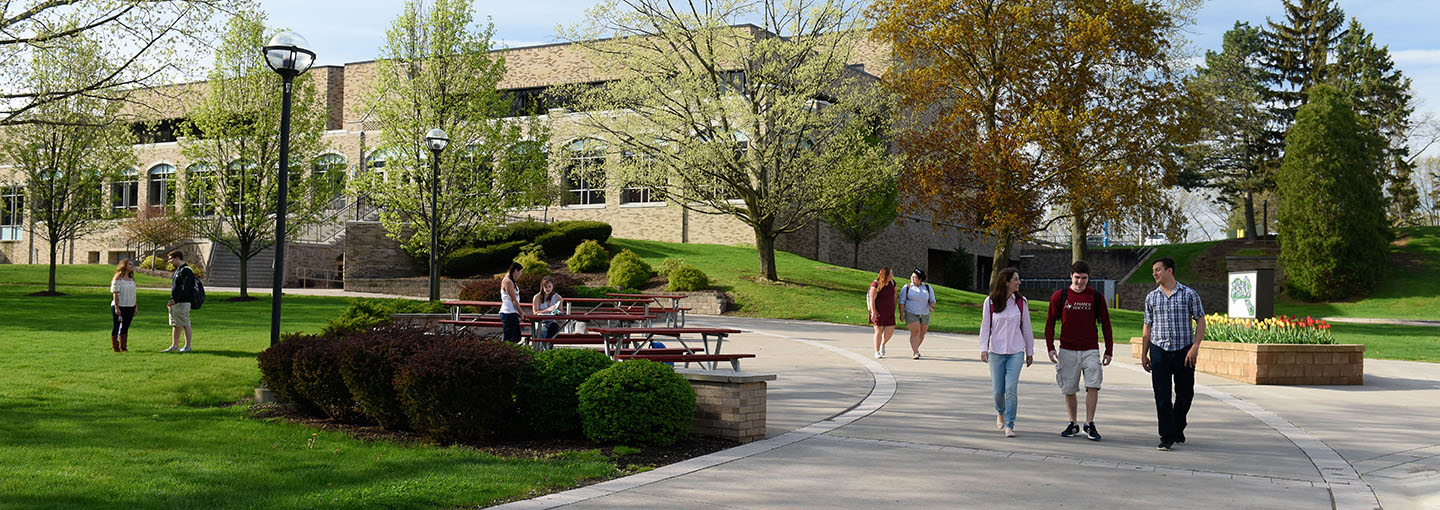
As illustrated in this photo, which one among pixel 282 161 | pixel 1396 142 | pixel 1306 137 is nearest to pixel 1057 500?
pixel 282 161

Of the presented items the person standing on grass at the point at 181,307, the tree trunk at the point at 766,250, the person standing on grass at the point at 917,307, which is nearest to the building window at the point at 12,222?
the tree trunk at the point at 766,250

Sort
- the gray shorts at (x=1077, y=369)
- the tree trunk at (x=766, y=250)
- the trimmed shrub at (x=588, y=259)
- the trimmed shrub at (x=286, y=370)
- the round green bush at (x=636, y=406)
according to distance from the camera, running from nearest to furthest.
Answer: the round green bush at (x=636, y=406)
the gray shorts at (x=1077, y=369)
the trimmed shrub at (x=286, y=370)
the tree trunk at (x=766, y=250)
the trimmed shrub at (x=588, y=259)

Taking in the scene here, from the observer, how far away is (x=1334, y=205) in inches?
1692

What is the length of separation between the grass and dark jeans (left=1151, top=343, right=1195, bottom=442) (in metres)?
14.4

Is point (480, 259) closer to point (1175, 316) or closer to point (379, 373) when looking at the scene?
point (379, 373)

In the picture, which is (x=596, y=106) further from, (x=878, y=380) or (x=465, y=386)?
(x=465, y=386)

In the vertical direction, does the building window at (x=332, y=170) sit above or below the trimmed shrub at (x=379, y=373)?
above

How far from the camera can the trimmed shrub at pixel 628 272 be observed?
29.8 m

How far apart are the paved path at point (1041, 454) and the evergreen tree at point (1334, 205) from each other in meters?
33.5

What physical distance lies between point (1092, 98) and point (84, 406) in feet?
93.3

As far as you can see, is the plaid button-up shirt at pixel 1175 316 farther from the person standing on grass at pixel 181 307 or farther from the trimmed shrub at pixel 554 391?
the person standing on grass at pixel 181 307

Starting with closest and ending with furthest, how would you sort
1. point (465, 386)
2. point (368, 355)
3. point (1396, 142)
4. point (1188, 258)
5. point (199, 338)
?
point (465, 386) < point (368, 355) < point (199, 338) < point (1188, 258) < point (1396, 142)

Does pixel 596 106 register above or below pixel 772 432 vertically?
above

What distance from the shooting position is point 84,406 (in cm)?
993
